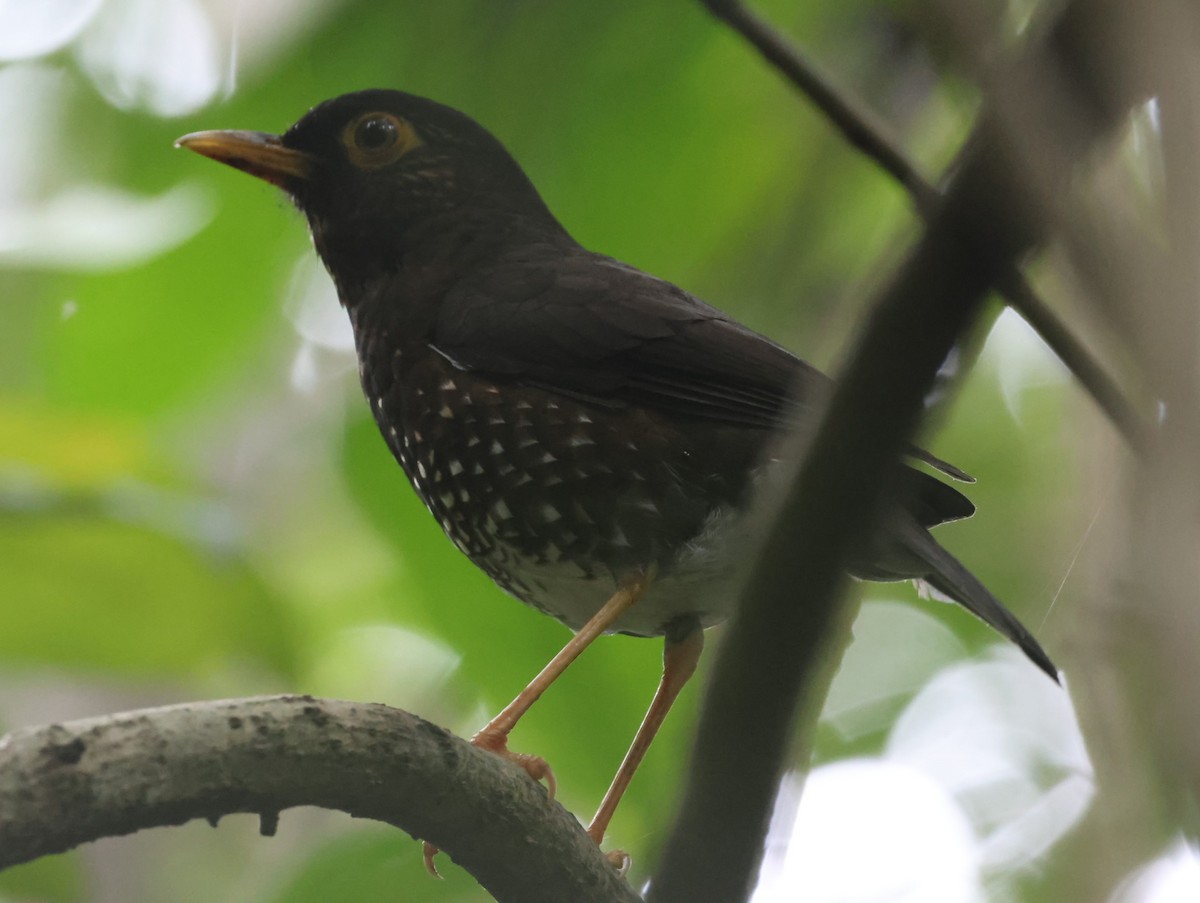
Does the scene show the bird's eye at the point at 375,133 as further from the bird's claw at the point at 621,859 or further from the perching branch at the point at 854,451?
the perching branch at the point at 854,451

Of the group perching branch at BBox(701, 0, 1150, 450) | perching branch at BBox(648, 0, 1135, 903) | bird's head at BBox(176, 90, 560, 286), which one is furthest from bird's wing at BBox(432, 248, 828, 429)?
perching branch at BBox(648, 0, 1135, 903)

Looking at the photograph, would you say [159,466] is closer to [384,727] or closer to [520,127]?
[520,127]

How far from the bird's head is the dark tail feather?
173 centimetres

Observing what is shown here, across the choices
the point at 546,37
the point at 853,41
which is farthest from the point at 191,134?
the point at 853,41

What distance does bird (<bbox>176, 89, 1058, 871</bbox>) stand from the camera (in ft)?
11.3

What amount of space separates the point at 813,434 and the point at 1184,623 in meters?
0.96

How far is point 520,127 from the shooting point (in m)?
3.66

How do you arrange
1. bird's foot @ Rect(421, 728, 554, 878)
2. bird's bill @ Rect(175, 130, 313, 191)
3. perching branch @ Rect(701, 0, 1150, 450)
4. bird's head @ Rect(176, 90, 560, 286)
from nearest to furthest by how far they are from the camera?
1. perching branch @ Rect(701, 0, 1150, 450)
2. bird's foot @ Rect(421, 728, 554, 878)
3. bird's bill @ Rect(175, 130, 313, 191)
4. bird's head @ Rect(176, 90, 560, 286)

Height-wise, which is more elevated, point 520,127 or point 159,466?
point 520,127

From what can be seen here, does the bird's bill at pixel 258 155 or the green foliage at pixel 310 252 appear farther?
the bird's bill at pixel 258 155

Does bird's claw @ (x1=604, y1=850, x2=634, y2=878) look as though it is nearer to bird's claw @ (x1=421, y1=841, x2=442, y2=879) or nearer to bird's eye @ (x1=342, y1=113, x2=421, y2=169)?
bird's claw @ (x1=421, y1=841, x2=442, y2=879)

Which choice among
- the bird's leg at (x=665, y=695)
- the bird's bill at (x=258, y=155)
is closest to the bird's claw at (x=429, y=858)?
the bird's leg at (x=665, y=695)

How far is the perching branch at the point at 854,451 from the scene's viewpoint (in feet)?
3.15

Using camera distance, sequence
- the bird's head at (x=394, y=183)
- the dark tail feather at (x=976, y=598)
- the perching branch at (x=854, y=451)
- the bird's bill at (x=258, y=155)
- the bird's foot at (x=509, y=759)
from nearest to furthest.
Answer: the perching branch at (x=854, y=451) → the dark tail feather at (x=976, y=598) → the bird's foot at (x=509, y=759) → the bird's bill at (x=258, y=155) → the bird's head at (x=394, y=183)
